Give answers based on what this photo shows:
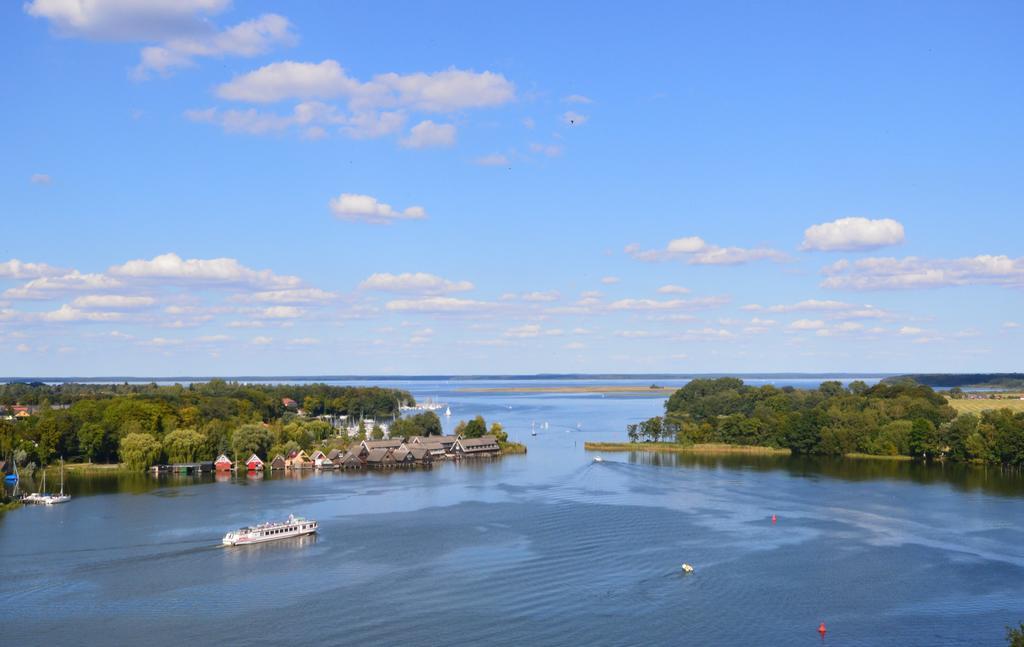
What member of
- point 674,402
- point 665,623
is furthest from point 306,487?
point 674,402

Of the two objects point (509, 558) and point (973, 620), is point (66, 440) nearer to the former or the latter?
point (509, 558)

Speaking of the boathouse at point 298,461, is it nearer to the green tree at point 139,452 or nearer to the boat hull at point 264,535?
the green tree at point 139,452

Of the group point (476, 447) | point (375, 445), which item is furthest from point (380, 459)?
point (476, 447)

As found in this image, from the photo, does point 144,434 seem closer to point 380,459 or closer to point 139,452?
point 139,452

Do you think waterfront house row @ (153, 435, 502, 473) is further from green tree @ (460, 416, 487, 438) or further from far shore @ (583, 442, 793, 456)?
far shore @ (583, 442, 793, 456)

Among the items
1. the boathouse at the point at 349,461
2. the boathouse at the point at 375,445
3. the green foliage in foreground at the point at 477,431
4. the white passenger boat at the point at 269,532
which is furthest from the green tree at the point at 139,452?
the white passenger boat at the point at 269,532

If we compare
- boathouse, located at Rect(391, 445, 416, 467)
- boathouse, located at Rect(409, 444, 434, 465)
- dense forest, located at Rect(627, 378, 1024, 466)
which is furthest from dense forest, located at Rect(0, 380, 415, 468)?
dense forest, located at Rect(627, 378, 1024, 466)

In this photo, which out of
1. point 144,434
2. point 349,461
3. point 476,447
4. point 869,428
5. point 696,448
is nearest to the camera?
point 144,434
